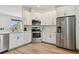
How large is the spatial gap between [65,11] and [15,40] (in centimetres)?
287

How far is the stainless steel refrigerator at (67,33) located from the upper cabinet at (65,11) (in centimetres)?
21

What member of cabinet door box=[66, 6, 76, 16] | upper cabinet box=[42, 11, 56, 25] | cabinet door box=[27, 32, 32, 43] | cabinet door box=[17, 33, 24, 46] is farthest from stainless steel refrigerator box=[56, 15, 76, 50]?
cabinet door box=[27, 32, 32, 43]

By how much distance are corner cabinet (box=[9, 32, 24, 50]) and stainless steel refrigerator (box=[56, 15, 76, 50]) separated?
2.07 meters

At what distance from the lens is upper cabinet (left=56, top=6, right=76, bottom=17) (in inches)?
191

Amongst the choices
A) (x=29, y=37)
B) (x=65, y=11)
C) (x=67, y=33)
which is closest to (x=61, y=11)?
(x=65, y=11)

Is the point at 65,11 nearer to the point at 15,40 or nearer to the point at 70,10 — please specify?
the point at 70,10

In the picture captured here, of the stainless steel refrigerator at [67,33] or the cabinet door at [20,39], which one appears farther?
the cabinet door at [20,39]

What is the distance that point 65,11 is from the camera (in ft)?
17.0

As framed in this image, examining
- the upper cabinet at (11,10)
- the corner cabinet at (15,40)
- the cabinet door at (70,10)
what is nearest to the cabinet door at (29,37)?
the corner cabinet at (15,40)

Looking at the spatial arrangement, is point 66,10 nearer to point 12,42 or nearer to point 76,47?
point 76,47

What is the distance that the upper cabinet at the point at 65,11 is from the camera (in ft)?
15.9

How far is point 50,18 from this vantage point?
285 inches

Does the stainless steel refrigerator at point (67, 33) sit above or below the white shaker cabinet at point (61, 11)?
below

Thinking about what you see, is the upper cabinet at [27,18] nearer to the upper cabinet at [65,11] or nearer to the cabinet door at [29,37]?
the cabinet door at [29,37]
